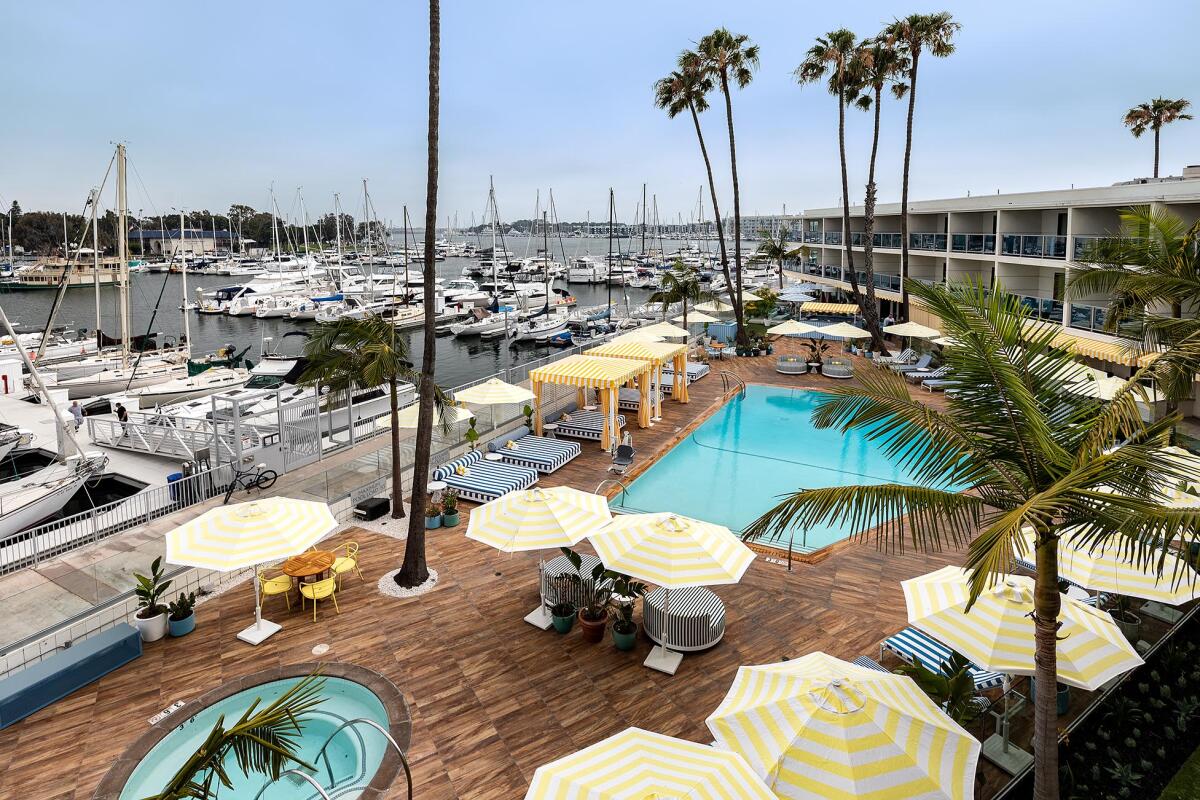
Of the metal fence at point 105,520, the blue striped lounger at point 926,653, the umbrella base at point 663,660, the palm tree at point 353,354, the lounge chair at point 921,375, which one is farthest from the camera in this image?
the lounge chair at point 921,375

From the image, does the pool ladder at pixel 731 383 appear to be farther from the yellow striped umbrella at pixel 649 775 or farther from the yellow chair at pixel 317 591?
the yellow striped umbrella at pixel 649 775

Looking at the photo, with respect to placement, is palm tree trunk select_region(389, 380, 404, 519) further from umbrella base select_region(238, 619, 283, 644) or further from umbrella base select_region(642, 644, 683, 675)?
umbrella base select_region(642, 644, 683, 675)

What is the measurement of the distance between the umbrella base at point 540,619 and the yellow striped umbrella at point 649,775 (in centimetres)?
531

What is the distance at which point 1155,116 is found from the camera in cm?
3769

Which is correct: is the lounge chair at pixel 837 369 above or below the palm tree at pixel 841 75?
below

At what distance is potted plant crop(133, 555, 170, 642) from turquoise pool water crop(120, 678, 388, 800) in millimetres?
2371

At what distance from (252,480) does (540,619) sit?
9964 millimetres

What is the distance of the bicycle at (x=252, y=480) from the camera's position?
17.3 meters

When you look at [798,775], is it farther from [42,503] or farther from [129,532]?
[42,503]

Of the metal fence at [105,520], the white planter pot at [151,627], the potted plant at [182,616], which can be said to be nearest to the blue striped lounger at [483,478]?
the metal fence at [105,520]

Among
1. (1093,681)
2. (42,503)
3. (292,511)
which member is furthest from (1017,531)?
(42,503)

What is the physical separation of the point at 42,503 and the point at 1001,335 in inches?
850

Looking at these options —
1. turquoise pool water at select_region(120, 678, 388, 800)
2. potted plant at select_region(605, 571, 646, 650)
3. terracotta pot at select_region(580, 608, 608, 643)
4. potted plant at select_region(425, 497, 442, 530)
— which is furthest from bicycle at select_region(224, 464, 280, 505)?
potted plant at select_region(605, 571, 646, 650)

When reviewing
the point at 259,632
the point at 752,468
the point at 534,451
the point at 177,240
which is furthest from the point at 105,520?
the point at 177,240
